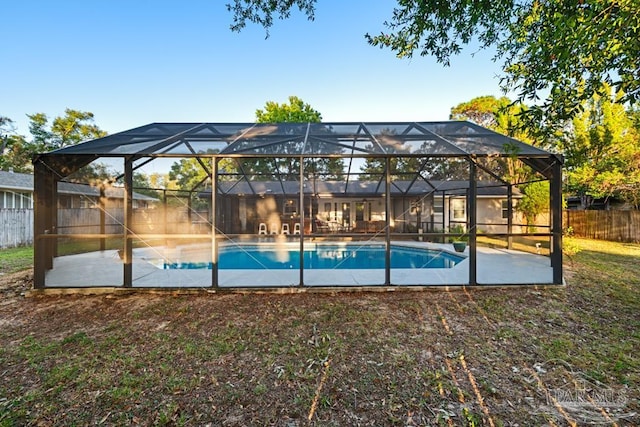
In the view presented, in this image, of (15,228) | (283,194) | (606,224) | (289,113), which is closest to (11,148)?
(15,228)

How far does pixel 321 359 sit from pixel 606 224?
16.4 m

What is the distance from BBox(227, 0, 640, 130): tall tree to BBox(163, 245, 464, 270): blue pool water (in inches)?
220

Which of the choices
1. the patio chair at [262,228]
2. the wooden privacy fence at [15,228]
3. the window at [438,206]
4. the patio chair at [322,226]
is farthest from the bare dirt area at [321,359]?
the patio chair at [262,228]

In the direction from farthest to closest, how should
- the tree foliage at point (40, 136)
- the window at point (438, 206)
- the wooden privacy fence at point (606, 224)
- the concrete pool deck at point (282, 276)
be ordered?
the tree foliage at point (40, 136), the window at point (438, 206), the wooden privacy fence at point (606, 224), the concrete pool deck at point (282, 276)

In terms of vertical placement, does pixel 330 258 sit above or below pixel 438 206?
below

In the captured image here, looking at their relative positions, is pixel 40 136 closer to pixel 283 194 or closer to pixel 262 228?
pixel 262 228

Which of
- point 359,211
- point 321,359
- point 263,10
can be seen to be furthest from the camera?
point 359,211

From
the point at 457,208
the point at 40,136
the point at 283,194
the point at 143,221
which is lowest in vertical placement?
the point at 143,221

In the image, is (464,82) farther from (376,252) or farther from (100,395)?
(100,395)

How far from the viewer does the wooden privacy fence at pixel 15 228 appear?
10.2 meters

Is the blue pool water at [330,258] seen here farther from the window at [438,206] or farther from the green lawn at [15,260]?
the window at [438,206]

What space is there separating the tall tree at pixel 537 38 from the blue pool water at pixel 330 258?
5594 millimetres

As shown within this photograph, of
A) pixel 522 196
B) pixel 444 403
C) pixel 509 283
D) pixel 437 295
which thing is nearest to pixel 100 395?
pixel 444 403

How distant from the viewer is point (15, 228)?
1060 cm
